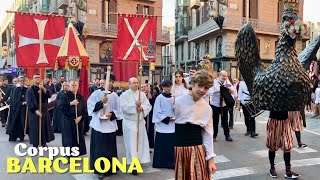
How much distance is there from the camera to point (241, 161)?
7.41 meters

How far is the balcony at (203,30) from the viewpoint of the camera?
1202 inches

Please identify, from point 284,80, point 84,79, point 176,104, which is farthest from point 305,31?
point 84,79

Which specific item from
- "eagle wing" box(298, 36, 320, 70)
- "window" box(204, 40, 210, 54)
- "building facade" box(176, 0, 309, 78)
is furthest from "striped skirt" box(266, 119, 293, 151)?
"window" box(204, 40, 210, 54)

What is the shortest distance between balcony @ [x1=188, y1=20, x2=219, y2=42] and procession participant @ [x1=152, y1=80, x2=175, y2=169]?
23.3 meters

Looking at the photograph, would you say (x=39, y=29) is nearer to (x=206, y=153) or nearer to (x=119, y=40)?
(x=119, y=40)

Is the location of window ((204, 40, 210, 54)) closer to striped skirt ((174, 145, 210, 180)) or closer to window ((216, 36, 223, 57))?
window ((216, 36, 223, 57))

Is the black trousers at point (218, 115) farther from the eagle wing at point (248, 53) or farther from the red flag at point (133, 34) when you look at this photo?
the eagle wing at point (248, 53)

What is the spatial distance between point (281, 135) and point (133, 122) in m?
2.52

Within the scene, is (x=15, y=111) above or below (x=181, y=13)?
below

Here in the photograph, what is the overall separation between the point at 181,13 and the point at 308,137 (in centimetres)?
3180

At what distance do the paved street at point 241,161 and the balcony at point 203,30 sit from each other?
826 inches

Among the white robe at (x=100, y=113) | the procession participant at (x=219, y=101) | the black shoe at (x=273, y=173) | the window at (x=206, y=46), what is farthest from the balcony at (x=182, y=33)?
the black shoe at (x=273, y=173)

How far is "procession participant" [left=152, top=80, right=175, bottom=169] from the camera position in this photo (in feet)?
22.3

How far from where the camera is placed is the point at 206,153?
4.13 m
